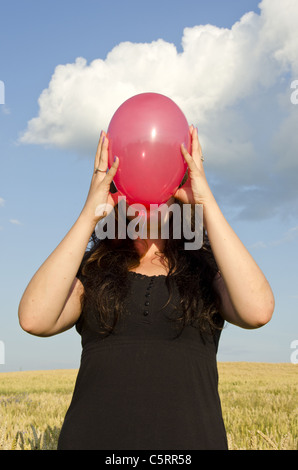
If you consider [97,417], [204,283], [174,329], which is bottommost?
[97,417]

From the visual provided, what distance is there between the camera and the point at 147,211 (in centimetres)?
271

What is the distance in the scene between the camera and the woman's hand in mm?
2479

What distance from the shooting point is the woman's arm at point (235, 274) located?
91.4 inches

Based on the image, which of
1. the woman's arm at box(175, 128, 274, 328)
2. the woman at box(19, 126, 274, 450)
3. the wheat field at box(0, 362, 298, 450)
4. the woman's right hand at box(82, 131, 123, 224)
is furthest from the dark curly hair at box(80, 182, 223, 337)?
the wheat field at box(0, 362, 298, 450)

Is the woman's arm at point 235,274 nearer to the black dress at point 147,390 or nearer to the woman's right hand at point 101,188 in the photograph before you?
the black dress at point 147,390

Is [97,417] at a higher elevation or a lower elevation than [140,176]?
lower

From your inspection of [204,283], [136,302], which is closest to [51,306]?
[136,302]

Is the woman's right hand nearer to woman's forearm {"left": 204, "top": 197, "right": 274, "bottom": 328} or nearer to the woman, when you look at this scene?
the woman

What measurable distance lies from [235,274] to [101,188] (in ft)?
2.70

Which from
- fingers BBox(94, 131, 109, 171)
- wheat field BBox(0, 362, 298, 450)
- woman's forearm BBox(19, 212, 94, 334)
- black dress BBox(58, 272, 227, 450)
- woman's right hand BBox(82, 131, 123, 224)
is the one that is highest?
fingers BBox(94, 131, 109, 171)

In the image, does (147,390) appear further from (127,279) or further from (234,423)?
(234,423)

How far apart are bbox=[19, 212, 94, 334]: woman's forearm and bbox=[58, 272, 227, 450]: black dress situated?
264mm
